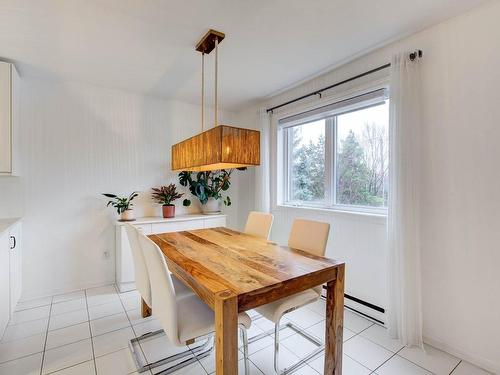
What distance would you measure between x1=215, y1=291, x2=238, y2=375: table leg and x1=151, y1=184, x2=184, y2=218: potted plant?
237 cm

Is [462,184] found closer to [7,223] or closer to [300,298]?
[300,298]

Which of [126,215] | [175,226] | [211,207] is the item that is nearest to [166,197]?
[175,226]

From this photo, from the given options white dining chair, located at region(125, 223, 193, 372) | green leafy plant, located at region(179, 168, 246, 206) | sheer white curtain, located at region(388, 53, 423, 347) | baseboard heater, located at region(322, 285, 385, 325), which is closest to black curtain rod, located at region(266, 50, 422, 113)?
sheer white curtain, located at region(388, 53, 423, 347)

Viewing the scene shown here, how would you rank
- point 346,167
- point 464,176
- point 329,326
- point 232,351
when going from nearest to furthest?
point 232,351 → point 329,326 → point 464,176 → point 346,167

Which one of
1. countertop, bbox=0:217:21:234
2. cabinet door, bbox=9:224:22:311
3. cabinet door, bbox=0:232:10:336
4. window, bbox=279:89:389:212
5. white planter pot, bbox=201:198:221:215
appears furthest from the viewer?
white planter pot, bbox=201:198:221:215

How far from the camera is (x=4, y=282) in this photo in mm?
1980

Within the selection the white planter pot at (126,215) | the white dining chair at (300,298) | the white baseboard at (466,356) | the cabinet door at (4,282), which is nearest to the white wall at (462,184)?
the white baseboard at (466,356)

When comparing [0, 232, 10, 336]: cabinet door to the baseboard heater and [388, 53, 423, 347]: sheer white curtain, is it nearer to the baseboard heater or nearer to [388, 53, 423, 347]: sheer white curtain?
the baseboard heater

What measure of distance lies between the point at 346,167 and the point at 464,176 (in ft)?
3.35

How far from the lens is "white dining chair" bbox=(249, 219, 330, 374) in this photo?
1.64 meters

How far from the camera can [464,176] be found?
1.79m

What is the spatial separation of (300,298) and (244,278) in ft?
1.88

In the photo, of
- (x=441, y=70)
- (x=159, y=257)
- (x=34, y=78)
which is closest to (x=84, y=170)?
(x=34, y=78)

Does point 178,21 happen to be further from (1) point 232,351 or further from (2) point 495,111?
(2) point 495,111
